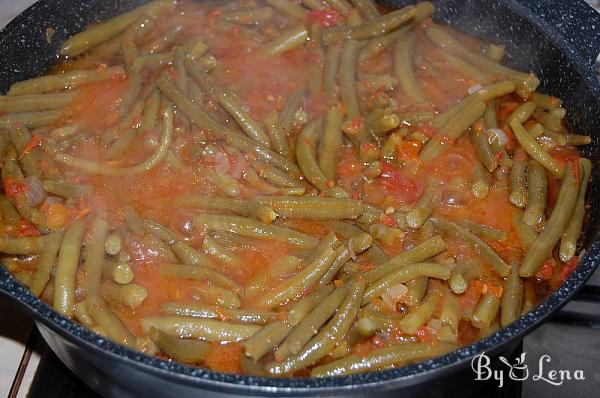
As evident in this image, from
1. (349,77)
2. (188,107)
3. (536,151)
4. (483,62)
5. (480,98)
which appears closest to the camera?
(536,151)

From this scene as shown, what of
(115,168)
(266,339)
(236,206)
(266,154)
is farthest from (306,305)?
(115,168)

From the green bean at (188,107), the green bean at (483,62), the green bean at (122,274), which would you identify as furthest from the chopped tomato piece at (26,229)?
the green bean at (483,62)

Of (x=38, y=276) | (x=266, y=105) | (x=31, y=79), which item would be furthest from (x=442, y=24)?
(x=38, y=276)

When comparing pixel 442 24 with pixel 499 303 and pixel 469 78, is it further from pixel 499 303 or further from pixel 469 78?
pixel 499 303

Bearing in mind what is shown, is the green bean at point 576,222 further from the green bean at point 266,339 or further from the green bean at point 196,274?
the green bean at point 196,274

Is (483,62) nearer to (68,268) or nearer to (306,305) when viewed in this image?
(306,305)

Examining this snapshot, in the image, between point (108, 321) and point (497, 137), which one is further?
point (497, 137)
